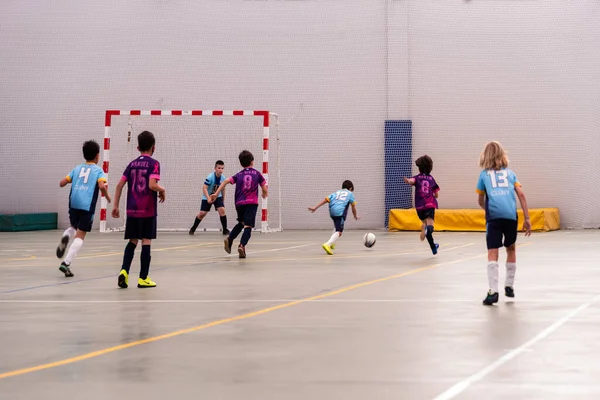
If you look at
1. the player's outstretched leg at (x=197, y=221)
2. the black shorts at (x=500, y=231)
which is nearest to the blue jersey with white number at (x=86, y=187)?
the black shorts at (x=500, y=231)

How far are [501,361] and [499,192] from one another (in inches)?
178

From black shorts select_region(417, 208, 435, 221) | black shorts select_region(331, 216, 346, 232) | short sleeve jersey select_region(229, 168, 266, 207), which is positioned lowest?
black shorts select_region(331, 216, 346, 232)

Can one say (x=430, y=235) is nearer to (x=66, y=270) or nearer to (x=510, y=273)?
(x=66, y=270)

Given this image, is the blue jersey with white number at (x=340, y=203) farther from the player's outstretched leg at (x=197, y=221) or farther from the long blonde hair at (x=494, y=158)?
the long blonde hair at (x=494, y=158)

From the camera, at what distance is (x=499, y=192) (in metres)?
11.5

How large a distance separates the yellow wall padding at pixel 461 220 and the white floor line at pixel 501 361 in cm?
2077

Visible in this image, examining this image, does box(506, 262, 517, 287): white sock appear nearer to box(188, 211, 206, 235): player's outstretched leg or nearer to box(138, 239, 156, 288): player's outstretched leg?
box(138, 239, 156, 288): player's outstretched leg

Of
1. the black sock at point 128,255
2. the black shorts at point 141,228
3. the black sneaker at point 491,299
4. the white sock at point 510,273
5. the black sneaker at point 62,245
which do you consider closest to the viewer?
the black sneaker at point 491,299

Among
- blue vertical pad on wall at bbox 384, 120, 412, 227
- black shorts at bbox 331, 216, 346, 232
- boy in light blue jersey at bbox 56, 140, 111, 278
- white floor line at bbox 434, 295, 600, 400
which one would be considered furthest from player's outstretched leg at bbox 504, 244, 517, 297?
blue vertical pad on wall at bbox 384, 120, 412, 227

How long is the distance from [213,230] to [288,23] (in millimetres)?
7508

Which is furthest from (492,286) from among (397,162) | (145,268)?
(397,162)

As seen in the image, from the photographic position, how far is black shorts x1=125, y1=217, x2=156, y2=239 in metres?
13.2

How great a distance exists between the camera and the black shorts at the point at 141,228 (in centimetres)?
1316

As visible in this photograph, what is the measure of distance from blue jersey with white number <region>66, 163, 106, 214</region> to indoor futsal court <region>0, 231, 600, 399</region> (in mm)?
1110
